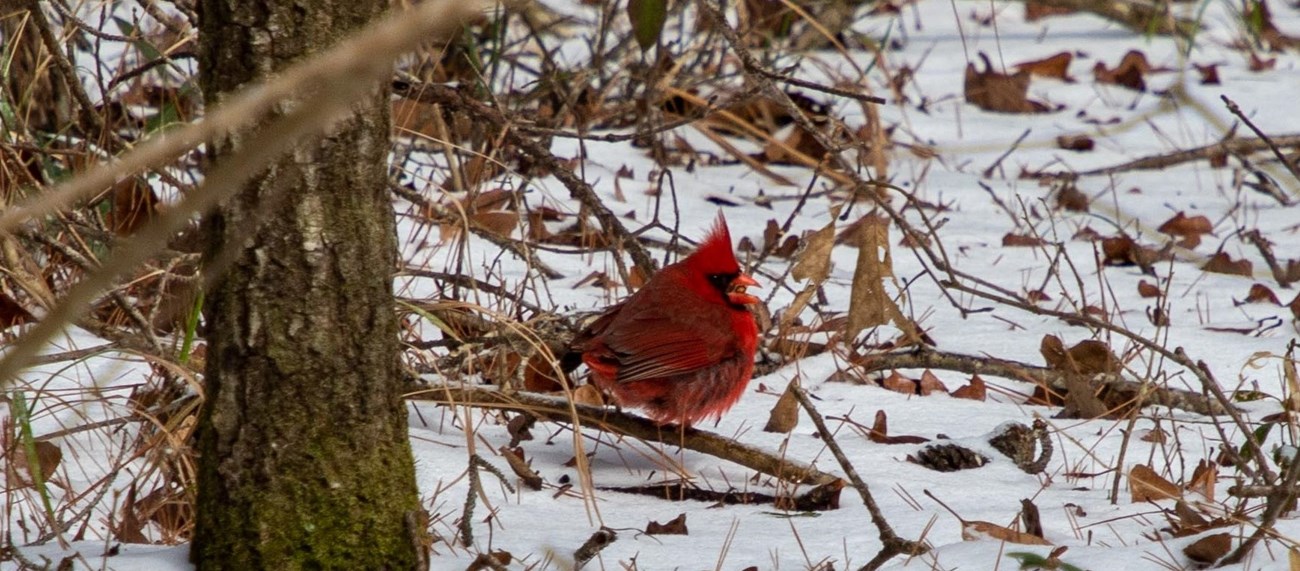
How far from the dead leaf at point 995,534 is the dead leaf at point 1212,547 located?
22 cm

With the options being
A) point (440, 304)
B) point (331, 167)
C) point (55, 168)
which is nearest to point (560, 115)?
point (55, 168)

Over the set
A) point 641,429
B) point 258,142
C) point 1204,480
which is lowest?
point 1204,480

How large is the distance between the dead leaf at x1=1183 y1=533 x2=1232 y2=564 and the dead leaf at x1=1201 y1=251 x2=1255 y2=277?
2.45m

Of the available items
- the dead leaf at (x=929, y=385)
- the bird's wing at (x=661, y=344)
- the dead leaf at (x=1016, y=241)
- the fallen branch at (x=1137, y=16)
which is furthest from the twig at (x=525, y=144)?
the fallen branch at (x=1137, y=16)

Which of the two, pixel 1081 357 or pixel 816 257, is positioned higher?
pixel 816 257

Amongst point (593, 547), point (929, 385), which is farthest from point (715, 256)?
point (593, 547)

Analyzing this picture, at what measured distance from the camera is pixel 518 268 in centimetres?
404

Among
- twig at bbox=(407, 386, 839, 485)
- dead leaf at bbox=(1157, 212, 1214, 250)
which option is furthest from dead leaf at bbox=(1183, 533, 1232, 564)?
dead leaf at bbox=(1157, 212, 1214, 250)

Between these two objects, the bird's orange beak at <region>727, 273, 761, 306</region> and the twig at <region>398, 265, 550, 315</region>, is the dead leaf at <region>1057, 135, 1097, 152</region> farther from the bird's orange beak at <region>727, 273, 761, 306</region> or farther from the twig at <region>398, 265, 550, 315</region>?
the twig at <region>398, 265, 550, 315</region>

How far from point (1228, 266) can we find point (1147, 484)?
2.13 meters

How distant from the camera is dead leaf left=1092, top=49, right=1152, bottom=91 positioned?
6332 millimetres

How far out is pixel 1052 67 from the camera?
651 cm

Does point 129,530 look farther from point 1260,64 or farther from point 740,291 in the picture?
point 1260,64

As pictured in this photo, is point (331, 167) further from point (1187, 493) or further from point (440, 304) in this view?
point (1187, 493)
